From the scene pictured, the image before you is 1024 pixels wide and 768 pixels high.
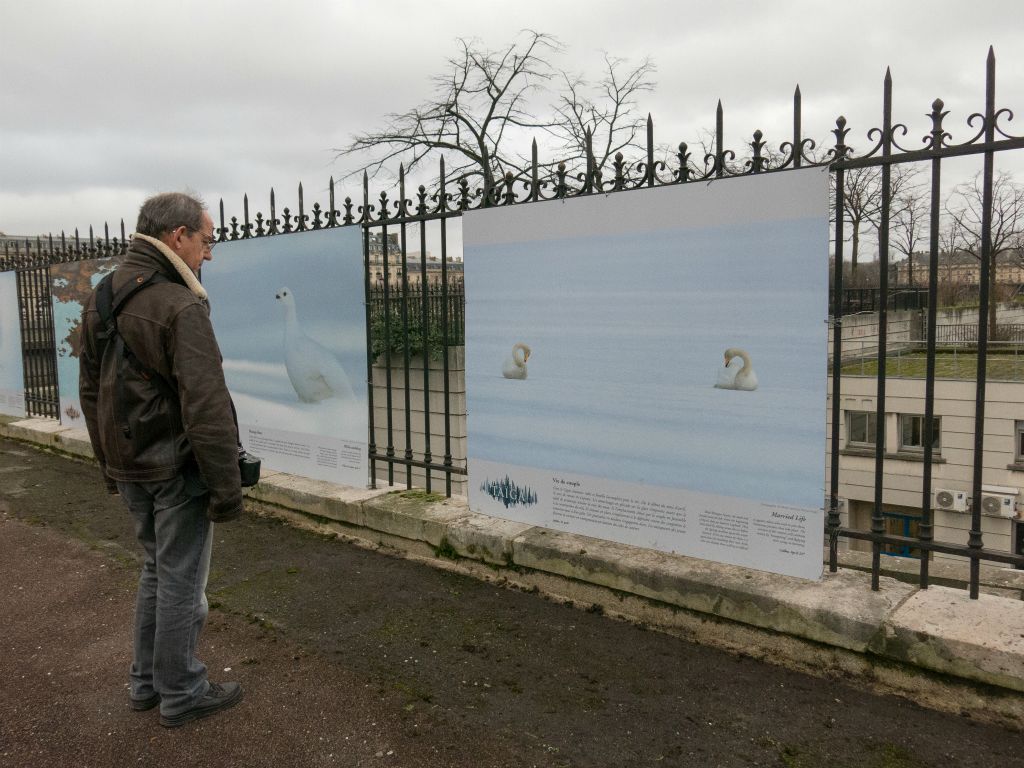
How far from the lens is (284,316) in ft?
18.5

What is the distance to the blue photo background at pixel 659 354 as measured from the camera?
Result: 3.30 metres

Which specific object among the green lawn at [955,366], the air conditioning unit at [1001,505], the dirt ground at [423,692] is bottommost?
the air conditioning unit at [1001,505]

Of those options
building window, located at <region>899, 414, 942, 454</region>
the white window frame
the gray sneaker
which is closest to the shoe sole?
the gray sneaker

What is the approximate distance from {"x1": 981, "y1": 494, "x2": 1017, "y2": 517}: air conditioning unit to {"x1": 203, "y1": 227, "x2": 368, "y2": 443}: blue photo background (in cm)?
1523

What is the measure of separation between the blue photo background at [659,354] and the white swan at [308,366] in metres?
1.31

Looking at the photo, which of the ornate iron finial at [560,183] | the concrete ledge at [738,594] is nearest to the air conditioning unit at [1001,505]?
the concrete ledge at [738,594]

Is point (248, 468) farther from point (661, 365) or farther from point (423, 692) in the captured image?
point (661, 365)

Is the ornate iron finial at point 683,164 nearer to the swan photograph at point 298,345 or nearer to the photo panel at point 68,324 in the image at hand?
the swan photograph at point 298,345

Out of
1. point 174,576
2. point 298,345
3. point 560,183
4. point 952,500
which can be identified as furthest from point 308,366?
point 952,500

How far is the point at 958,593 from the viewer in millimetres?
3281

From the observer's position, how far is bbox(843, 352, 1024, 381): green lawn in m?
15.9

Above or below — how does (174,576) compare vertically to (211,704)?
above

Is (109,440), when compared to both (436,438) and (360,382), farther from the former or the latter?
(436,438)

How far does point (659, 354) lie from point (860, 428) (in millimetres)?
16514
